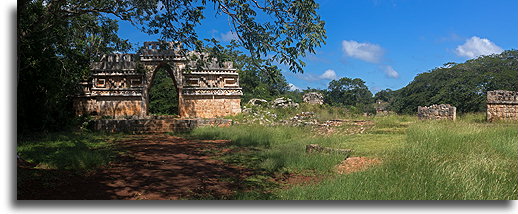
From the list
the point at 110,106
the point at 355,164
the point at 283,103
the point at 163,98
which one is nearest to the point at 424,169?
the point at 355,164

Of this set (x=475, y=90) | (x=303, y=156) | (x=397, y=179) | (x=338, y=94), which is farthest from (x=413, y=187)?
(x=338, y=94)

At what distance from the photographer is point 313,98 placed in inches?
701

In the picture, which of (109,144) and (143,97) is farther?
(143,97)

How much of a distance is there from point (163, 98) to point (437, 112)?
1219 cm

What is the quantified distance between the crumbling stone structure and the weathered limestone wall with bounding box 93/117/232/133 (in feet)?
27.1

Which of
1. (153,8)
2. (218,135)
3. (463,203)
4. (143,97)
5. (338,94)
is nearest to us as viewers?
(463,203)

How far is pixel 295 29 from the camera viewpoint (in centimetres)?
452

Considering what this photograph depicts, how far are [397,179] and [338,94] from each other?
12.8 metres

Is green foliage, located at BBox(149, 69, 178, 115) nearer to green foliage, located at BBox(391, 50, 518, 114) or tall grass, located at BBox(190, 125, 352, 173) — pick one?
tall grass, located at BBox(190, 125, 352, 173)

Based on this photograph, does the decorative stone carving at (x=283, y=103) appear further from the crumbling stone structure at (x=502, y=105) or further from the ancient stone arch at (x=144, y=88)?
the crumbling stone structure at (x=502, y=105)

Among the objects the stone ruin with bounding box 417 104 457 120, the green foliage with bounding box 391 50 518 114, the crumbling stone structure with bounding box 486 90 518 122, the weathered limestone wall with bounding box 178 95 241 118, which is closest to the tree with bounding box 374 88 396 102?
the green foliage with bounding box 391 50 518 114

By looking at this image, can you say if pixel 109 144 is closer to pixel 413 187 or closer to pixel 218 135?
pixel 218 135

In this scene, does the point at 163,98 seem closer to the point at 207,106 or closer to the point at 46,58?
the point at 207,106

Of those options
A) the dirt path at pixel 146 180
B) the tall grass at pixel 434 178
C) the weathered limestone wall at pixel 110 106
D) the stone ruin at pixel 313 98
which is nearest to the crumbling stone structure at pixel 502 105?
the tall grass at pixel 434 178
